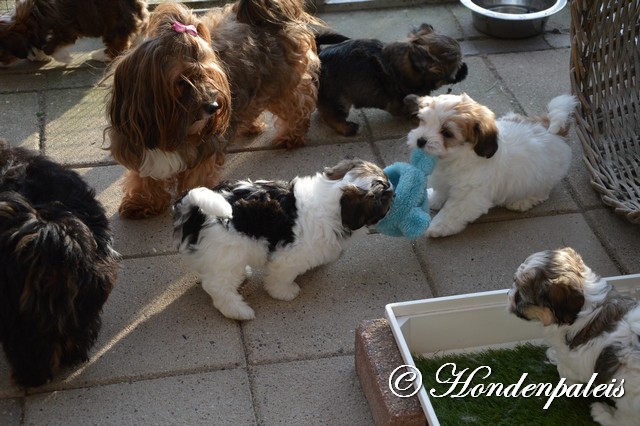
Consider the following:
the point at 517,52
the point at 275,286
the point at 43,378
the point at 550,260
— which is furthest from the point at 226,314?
the point at 517,52

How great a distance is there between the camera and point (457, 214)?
4477mm

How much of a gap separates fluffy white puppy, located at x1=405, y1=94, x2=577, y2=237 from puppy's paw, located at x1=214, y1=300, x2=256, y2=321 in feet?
3.77

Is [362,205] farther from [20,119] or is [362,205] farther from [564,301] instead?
[20,119]

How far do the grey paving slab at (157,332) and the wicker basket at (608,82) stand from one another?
2.35 m

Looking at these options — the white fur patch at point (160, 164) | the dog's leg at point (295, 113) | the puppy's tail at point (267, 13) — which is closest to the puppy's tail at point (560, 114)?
the dog's leg at point (295, 113)

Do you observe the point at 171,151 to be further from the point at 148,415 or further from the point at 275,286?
the point at 148,415

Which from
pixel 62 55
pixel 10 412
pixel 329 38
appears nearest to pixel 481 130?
pixel 329 38

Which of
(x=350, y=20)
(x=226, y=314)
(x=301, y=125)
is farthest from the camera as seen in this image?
(x=350, y=20)

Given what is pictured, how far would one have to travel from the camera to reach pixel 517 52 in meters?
6.27

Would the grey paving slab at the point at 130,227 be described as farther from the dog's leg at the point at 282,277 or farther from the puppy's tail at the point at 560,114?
the puppy's tail at the point at 560,114

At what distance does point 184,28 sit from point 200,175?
864mm

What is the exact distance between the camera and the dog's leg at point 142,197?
4477 mm

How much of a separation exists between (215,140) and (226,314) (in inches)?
37.6

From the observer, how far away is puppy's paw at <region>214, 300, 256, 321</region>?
394cm
